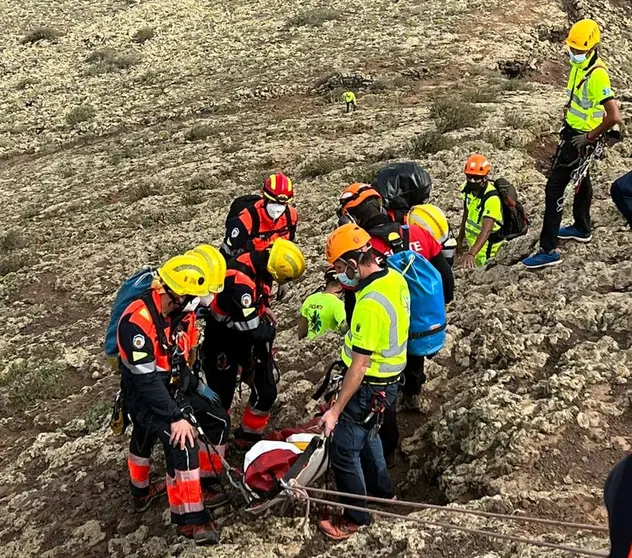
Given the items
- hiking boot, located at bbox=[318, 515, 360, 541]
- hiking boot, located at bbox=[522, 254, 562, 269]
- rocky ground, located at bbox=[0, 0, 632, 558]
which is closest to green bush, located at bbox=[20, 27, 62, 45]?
rocky ground, located at bbox=[0, 0, 632, 558]

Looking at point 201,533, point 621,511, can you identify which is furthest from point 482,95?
point 621,511

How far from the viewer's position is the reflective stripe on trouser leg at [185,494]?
4828 mm

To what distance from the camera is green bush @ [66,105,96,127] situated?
18.8 meters

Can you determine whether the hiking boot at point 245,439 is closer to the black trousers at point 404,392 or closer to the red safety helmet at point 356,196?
the black trousers at point 404,392

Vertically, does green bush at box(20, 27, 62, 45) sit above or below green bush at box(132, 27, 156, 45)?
above

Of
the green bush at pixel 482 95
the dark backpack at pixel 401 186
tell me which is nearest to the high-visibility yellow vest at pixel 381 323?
the dark backpack at pixel 401 186

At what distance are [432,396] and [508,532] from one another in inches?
76.6

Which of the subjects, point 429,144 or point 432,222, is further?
point 429,144

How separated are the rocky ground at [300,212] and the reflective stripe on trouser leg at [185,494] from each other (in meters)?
0.30

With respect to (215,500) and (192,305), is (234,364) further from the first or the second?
(192,305)

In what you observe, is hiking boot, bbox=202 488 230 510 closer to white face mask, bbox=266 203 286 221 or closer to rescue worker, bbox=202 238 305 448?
rescue worker, bbox=202 238 305 448

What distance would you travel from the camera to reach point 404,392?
6031 mm

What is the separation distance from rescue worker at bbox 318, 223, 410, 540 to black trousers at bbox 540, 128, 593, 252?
125 inches

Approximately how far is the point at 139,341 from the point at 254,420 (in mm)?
1937
